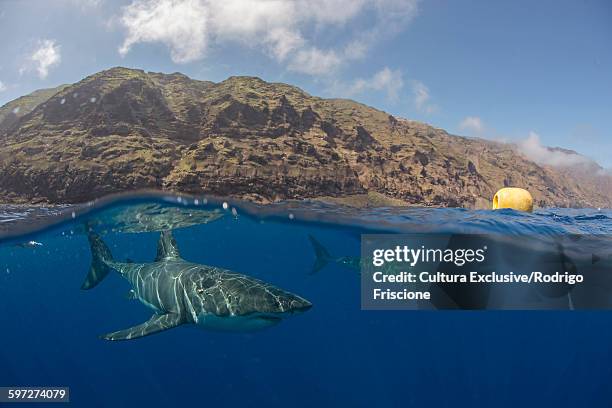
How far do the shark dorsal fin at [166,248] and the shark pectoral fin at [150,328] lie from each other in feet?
7.22

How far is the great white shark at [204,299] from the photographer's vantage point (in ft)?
18.6

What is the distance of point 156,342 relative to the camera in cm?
2220

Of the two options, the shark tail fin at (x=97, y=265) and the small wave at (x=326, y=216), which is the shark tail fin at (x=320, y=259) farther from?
the shark tail fin at (x=97, y=265)

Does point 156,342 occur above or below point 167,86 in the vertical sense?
below

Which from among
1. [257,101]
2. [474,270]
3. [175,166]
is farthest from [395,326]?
[257,101]

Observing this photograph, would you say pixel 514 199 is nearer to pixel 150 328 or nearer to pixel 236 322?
pixel 236 322

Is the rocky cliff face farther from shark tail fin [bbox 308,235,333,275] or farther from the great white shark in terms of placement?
the great white shark

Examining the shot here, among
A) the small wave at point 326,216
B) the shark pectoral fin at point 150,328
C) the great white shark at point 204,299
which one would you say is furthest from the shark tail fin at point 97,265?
the small wave at point 326,216

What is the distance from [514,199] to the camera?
11.1 m

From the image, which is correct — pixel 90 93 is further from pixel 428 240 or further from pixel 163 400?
pixel 428 240

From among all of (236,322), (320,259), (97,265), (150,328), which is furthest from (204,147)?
(236,322)

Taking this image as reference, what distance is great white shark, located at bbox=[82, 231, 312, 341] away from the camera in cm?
567

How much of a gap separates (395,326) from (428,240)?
39.5 ft

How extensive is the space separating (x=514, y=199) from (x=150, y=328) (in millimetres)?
10563
